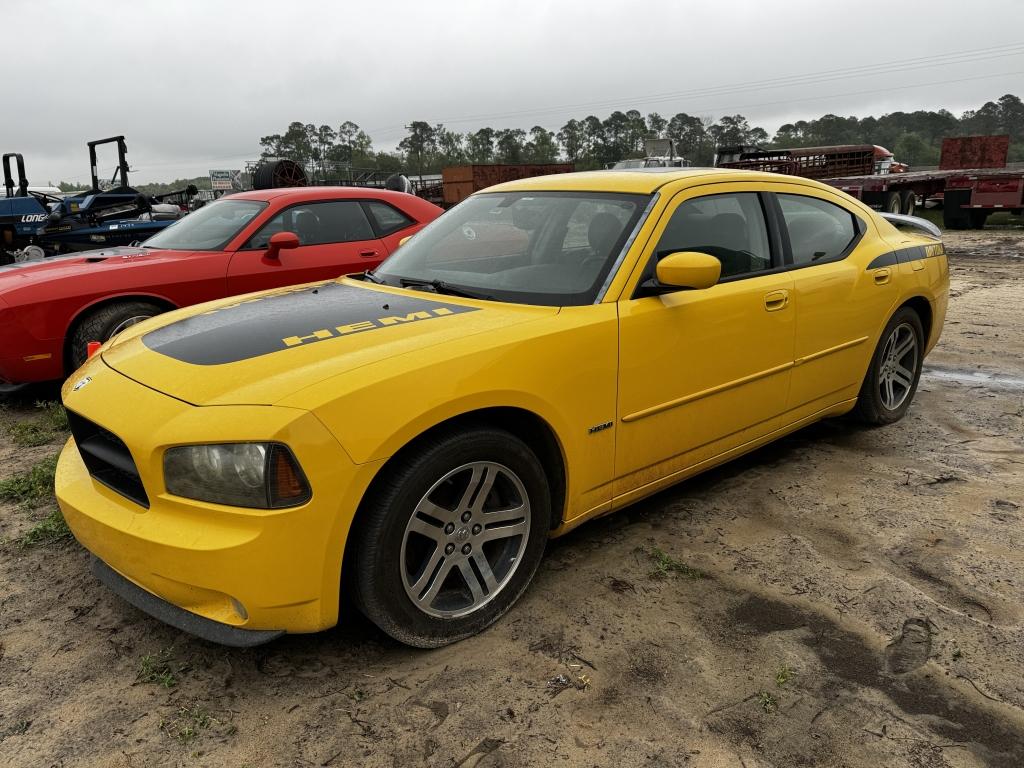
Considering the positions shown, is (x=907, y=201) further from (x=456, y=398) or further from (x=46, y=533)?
(x=46, y=533)

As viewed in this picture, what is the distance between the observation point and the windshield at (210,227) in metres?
6.11

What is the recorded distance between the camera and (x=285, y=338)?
2.70m

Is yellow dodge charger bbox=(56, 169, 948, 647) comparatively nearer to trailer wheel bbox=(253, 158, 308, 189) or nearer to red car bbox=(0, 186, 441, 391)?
red car bbox=(0, 186, 441, 391)

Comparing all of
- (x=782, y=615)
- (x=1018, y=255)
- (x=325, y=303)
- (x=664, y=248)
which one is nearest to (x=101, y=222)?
(x=325, y=303)

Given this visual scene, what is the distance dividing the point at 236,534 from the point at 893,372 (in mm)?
4126

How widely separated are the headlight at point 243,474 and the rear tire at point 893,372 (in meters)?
3.56

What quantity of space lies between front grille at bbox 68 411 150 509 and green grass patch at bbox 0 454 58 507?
1.47 meters

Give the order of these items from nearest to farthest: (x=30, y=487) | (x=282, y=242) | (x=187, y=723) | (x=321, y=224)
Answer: (x=187, y=723)
(x=30, y=487)
(x=282, y=242)
(x=321, y=224)

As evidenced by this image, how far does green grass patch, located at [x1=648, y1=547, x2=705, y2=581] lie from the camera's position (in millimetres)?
3073

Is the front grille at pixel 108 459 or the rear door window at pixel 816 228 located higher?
the rear door window at pixel 816 228

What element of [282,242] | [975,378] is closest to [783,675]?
[975,378]

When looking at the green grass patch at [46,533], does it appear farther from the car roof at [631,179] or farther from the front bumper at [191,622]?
the car roof at [631,179]

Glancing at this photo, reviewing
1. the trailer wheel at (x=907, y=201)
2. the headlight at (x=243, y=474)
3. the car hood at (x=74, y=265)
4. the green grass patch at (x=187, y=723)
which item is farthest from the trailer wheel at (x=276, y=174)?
the trailer wheel at (x=907, y=201)

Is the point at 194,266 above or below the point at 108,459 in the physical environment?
above
